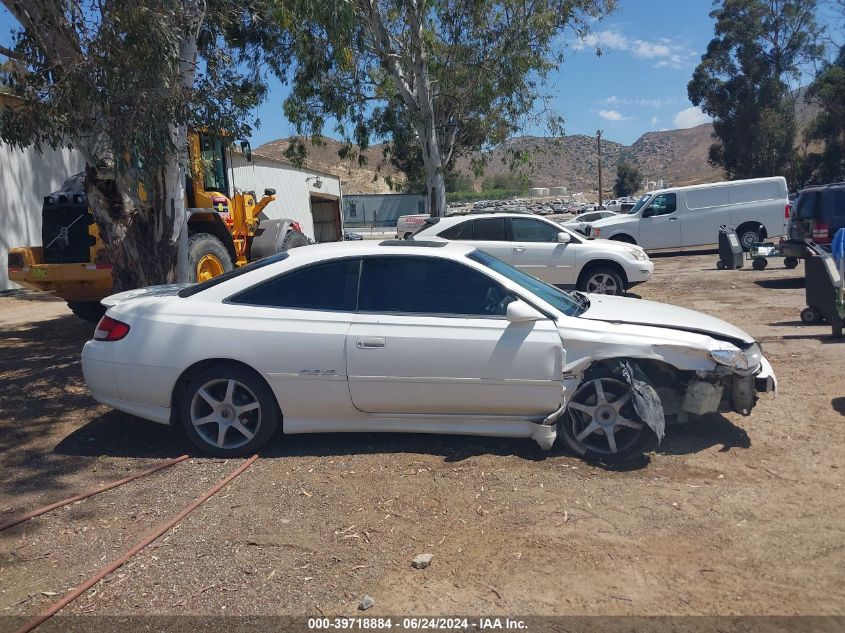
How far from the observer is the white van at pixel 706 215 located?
1908 centimetres

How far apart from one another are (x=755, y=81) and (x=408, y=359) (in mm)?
44515

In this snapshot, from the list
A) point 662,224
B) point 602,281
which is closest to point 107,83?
point 602,281

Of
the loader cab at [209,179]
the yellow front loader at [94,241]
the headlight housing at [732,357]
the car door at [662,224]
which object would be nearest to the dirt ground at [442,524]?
the headlight housing at [732,357]

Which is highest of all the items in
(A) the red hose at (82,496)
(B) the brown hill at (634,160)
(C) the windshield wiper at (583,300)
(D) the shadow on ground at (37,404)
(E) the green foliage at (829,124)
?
(B) the brown hill at (634,160)

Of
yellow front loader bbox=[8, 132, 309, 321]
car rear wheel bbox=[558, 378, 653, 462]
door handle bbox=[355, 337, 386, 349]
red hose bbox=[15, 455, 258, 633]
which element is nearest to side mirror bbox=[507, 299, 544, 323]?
car rear wheel bbox=[558, 378, 653, 462]

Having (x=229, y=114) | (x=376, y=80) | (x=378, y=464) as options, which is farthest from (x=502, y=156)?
(x=378, y=464)

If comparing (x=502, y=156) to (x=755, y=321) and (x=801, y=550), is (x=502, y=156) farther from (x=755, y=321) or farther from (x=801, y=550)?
(x=801, y=550)

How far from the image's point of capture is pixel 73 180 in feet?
36.7

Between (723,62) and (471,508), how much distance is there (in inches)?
1803

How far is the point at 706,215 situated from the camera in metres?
19.4

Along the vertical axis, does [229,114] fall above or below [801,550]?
above

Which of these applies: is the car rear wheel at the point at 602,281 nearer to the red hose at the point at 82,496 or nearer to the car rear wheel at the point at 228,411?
the car rear wheel at the point at 228,411

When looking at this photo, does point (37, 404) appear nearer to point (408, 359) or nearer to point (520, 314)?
point (408, 359)

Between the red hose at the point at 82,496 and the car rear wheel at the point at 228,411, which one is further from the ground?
the car rear wheel at the point at 228,411
